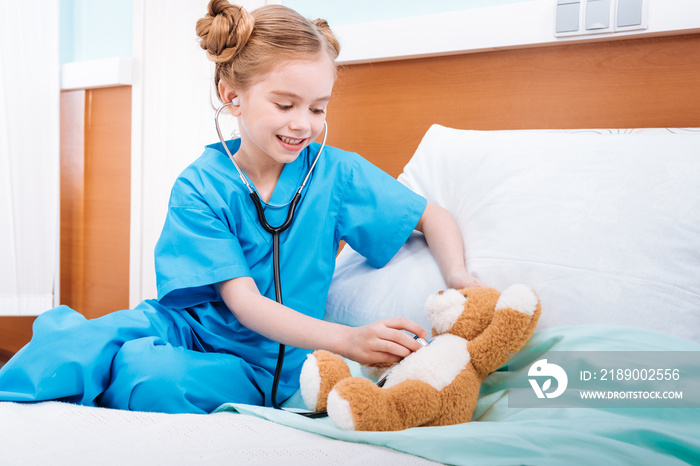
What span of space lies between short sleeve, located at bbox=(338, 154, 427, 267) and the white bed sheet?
0.45 m

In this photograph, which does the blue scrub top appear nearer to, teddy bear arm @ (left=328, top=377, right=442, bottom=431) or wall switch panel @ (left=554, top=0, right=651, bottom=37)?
teddy bear arm @ (left=328, top=377, right=442, bottom=431)

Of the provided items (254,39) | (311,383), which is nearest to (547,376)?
(311,383)

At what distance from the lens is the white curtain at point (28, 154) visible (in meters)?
2.01

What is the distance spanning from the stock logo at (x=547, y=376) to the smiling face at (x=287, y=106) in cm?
52

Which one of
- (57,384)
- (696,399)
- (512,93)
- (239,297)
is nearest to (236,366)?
(239,297)

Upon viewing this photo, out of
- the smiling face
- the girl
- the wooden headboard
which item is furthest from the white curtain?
the smiling face

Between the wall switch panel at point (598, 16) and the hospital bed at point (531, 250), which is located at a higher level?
the wall switch panel at point (598, 16)

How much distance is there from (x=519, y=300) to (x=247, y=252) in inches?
19.0

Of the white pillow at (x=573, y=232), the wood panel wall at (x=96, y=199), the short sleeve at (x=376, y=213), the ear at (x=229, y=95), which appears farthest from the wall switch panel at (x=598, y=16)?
the wood panel wall at (x=96, y=199)

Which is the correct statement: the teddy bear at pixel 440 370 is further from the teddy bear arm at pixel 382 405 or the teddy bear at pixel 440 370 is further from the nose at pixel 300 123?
the nose at pixel 300 123

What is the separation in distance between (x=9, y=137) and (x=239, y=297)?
60.1 inches

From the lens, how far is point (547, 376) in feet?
2.39

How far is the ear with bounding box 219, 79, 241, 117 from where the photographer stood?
1070mm

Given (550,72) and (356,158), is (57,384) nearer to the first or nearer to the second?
(356,158)
